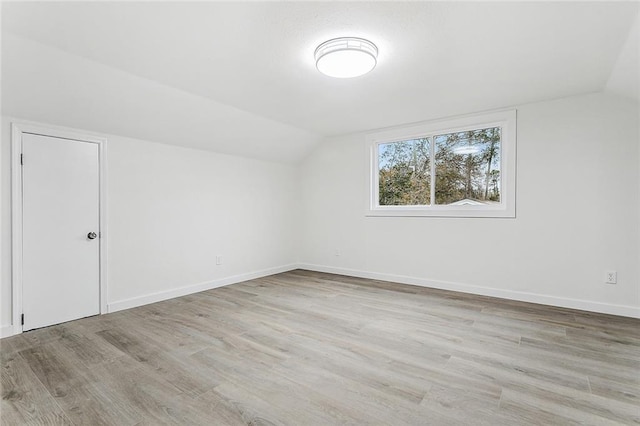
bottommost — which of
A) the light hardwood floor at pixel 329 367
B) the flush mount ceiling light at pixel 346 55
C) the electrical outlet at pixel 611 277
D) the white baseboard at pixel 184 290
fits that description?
the light hardwood floor at pixel 329 367

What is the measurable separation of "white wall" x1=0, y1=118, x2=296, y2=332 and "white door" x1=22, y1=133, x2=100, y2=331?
0.45ft

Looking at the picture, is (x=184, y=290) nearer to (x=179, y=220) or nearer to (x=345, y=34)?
(x=179, y=220)

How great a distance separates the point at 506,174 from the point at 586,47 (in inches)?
68.3

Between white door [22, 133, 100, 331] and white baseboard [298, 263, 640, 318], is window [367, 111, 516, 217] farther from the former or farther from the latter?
→ white door [22, 133, 100, 331]

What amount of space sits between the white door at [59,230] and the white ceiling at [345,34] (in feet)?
3.07

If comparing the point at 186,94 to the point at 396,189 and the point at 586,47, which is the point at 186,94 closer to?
the point at 396,189

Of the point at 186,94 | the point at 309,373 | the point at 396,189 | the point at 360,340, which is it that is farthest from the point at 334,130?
the point at 309,373

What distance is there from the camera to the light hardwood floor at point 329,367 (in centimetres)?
175

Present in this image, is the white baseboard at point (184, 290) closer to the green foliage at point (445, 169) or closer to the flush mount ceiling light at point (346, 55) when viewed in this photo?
the green foliage at point (445, 169)

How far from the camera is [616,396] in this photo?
1.88 meters

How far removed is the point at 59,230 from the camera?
3146 mm

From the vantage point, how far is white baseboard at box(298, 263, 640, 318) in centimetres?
329

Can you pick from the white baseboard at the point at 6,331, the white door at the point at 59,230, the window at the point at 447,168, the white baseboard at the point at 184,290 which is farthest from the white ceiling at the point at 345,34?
the white baseboard at the point at 184,290

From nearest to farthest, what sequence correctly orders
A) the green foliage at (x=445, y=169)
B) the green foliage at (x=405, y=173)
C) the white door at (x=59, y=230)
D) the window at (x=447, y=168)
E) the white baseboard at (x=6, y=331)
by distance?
the white baseboard at (x=6, y=331) < the white door at (x=59, y=230) < the window at (x=447, y=168) < the green foliage at (x=445, y=169) < the green foliage at (x=405, y=173)
